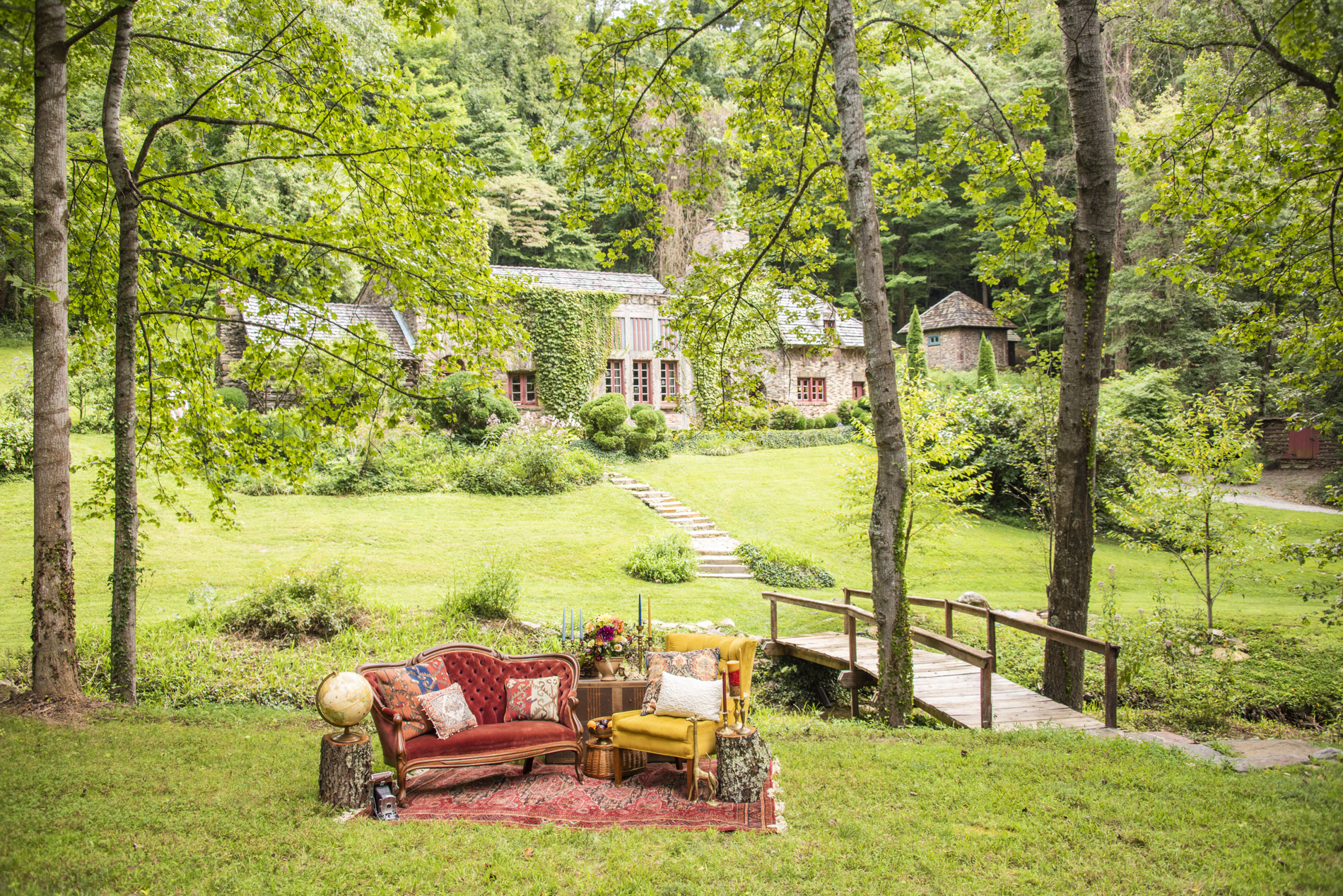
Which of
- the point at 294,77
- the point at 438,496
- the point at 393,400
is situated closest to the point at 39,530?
the point at 393,400

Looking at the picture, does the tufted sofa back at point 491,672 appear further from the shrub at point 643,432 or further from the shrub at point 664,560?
the shrub at point 643,432

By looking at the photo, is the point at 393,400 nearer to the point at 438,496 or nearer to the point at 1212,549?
the point at 438,496

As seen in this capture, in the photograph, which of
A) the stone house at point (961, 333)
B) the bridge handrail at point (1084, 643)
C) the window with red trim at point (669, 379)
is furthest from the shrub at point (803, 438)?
the bridge handrail at point (1084, 643)

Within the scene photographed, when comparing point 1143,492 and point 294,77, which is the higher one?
point 294,77

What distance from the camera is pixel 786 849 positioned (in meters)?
3.99

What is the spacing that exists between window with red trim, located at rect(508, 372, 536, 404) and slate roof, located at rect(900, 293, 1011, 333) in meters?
17.3


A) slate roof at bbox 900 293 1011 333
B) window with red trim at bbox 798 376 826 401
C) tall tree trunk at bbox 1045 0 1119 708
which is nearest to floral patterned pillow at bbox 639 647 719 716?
tall tree trunk at bbox 1045 0 1119 708

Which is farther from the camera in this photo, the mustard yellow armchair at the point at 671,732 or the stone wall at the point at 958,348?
the stone wall at the point at 958,348

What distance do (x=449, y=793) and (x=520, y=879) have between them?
1721 millimetres

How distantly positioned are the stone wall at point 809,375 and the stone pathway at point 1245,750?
19.8 m

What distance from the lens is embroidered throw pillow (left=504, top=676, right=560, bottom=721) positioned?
569 centimetres

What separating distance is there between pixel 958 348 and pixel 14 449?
30.6m

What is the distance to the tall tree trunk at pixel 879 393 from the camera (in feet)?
20.2

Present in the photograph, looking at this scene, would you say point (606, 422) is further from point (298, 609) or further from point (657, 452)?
point (298, 609)
